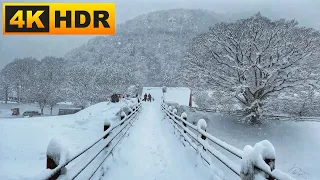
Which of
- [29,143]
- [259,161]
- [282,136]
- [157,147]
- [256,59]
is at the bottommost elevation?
[282,136]

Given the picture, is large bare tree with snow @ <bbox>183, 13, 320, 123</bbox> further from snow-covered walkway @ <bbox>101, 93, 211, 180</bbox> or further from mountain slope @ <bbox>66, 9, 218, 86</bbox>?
mountain slope @ <bbox>66, 9, 218, 86</bbox>

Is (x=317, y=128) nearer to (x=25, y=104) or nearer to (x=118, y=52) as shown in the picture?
(x=25, y=104)

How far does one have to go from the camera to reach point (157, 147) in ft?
34.0

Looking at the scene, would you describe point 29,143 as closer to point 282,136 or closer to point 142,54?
point 282,136

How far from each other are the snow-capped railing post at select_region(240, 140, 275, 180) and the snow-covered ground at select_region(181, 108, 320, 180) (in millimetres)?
15877
